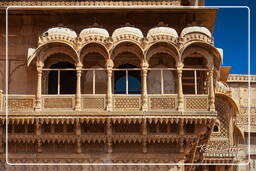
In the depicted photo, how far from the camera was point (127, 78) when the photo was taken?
1845 cm

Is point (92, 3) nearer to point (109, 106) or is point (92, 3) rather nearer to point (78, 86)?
point (78, 86)

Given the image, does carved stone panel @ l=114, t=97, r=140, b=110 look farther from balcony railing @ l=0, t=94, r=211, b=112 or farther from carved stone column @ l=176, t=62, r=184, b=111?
carved stone column @ l=176, t=62, r=184, b=111

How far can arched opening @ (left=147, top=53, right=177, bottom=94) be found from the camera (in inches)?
744

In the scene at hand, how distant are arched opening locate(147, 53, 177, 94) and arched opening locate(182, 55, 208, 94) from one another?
334 millimetres

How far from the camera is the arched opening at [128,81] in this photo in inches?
754

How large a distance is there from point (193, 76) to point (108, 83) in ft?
7.74

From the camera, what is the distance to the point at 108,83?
1797 cm

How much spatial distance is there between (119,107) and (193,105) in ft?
5.52

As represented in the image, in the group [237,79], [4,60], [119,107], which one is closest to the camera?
[119,107]

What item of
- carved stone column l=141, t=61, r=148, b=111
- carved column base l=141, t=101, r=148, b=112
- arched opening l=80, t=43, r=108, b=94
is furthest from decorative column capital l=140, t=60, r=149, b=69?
arched opening l=80, t=43, r=108, b=94

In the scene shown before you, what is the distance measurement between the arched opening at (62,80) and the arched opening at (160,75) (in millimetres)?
1885

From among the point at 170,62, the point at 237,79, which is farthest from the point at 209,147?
the point at 170,62

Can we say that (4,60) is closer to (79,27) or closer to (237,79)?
(79,27)

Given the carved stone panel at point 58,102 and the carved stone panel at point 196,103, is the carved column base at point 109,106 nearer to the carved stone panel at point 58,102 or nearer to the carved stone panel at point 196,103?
the carved stone panel at point 58,102
